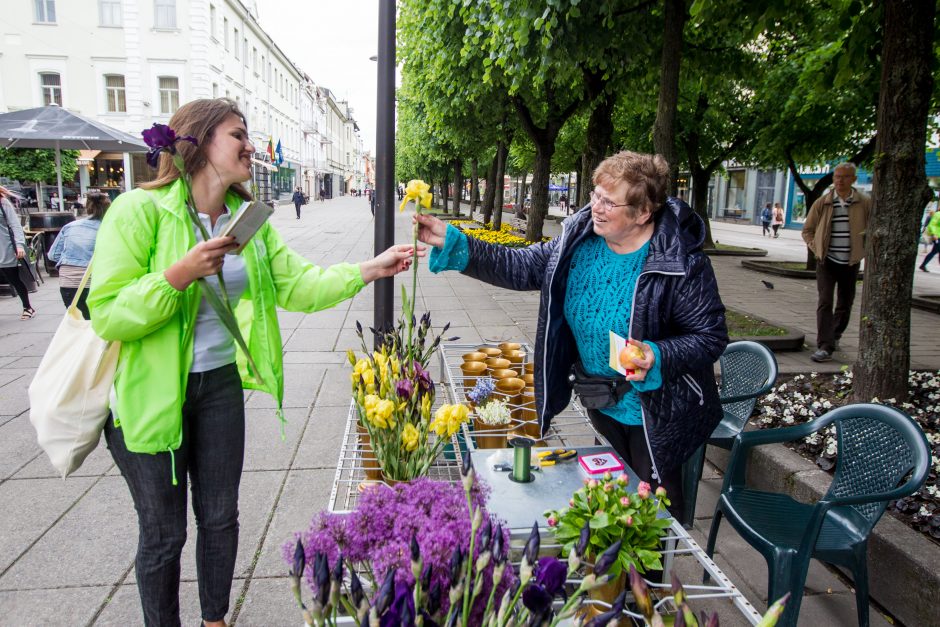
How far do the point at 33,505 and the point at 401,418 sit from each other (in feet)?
8.28

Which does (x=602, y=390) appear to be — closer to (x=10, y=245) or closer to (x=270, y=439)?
(x=270, y=439)

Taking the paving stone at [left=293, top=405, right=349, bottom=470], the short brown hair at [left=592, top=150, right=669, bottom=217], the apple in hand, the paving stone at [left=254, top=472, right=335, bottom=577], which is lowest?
the paving stone at [left=254, top=472, right=335, bottom=577]

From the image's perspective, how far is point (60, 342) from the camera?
1936 mm

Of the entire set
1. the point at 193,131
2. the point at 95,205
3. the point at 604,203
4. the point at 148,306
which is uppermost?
the point at 193,131

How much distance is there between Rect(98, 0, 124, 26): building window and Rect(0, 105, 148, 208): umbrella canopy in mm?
23025

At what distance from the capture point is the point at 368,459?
214cm

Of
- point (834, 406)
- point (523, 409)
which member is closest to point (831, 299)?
point (834, 406)

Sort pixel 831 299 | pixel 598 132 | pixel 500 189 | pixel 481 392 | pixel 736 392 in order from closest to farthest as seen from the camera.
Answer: pixel 481 392, pixel 736 392, pixel 831 299, pixel 598 132, pixel 500 189

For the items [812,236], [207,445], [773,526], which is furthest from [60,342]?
[812,236]

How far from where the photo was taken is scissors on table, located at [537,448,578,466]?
2.24 metres

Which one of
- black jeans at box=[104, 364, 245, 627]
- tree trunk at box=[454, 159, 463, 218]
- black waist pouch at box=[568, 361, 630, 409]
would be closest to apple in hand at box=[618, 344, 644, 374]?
black waist pouch at box=[568, 361, 630, 409]

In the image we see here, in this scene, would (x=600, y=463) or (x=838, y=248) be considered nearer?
(x=600, y=463)

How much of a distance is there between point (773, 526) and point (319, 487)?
2.34 metres

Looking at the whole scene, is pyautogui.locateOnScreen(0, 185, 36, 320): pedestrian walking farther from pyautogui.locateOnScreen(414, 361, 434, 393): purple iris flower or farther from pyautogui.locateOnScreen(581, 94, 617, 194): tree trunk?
pyautogui.locateOnScreen(581, 94, 617, 194): tree trunk
